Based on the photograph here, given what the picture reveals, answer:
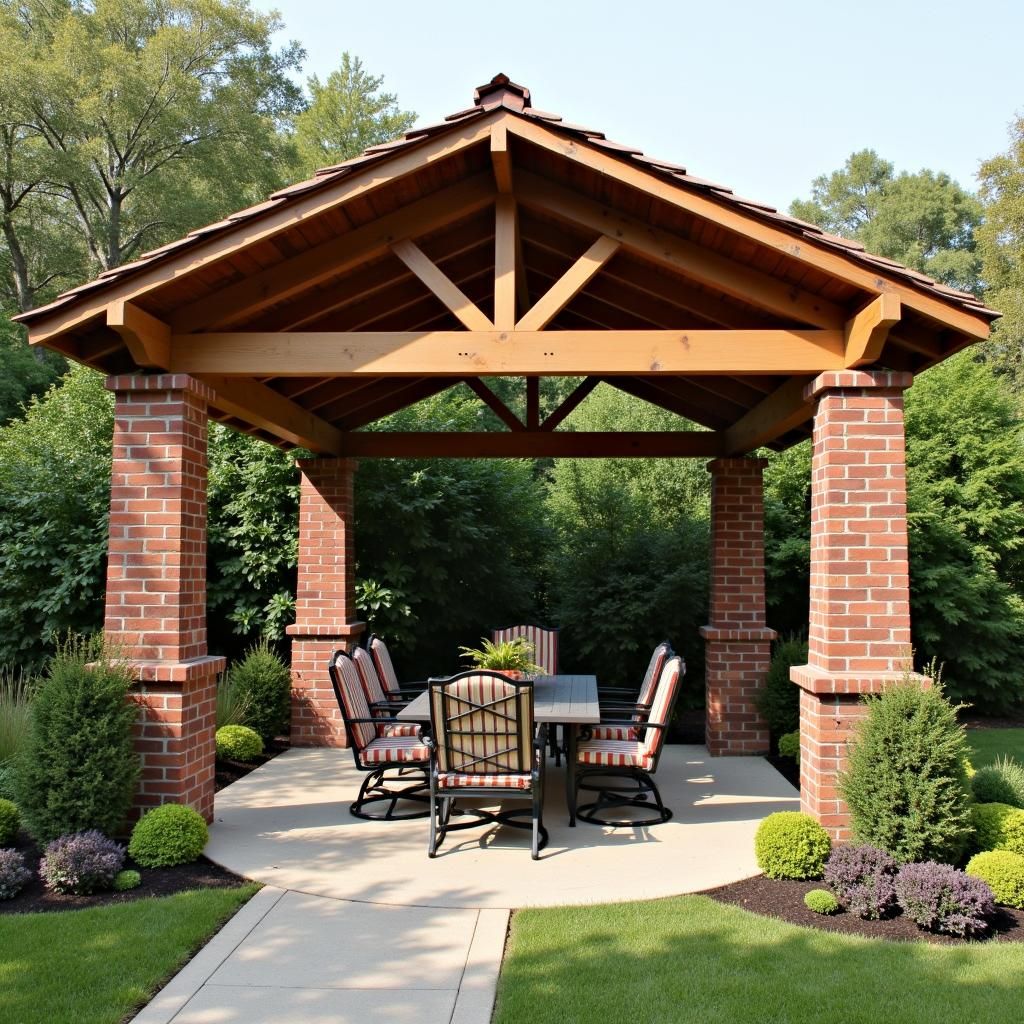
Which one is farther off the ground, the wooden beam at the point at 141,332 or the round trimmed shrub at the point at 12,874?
the wooden beam at the point at 141,332

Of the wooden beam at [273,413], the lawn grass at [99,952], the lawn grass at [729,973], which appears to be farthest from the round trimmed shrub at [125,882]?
the wooden beam at [273,413]

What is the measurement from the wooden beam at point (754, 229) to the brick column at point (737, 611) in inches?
140

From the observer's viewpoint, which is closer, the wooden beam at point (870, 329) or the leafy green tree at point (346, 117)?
the wooden beam at point (870, 329)

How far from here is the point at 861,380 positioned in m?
5.11

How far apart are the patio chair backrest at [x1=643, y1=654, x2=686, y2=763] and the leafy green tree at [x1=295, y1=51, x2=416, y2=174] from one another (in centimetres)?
2089

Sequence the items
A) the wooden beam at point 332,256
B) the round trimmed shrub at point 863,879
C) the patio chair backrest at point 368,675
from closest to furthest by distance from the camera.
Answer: the round trimmed shrub at point 863,879, the wooden beam at point 332,256, the patio chair backrest at point 368,675

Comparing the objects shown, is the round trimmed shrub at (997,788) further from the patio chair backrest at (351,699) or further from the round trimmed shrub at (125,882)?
the round trimmed shrub at (125,882)

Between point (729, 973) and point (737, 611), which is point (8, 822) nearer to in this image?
point (729, 973)

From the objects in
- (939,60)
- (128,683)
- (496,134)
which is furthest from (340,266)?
(939,60)

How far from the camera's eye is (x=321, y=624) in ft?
27.7

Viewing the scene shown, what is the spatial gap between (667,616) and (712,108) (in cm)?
531

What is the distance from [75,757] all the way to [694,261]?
4.53 metres

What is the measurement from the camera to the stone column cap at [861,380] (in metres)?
5.11

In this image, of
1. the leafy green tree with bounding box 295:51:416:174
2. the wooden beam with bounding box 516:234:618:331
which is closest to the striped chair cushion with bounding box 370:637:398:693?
the wooden beam with bounding box 516:234:618:331
